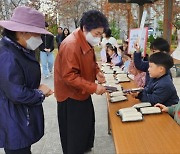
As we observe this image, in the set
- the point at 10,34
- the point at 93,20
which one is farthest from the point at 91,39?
the point at 10,34

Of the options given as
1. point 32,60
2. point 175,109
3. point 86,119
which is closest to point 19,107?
point 32,60

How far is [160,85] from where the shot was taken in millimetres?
2176

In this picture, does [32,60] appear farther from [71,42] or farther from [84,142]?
[84,142]

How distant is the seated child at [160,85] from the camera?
217 cm

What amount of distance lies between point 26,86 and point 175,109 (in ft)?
3.84

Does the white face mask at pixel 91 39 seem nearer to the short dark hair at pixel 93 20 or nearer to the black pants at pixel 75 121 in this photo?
the short dark hair at pixel 93 20

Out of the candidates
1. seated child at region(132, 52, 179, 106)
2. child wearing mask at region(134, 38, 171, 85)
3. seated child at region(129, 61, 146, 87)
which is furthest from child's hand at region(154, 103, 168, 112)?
seated child at region(129, 61, 146, 87)

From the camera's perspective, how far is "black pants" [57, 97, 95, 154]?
2.15 meters

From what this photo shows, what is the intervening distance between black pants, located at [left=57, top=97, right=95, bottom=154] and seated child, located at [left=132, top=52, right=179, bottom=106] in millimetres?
535

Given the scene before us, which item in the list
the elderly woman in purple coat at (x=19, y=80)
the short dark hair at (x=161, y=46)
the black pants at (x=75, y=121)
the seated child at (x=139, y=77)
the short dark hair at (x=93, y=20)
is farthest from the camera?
the seated child at (x=139, y=77)

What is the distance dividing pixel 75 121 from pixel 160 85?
796mm

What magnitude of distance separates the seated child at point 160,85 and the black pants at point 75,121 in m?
0.53

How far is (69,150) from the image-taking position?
7.25ft

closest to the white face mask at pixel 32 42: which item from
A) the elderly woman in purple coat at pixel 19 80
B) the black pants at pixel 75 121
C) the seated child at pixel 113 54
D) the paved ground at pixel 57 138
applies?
the elderly woman in purple coat at pixel 19 80
